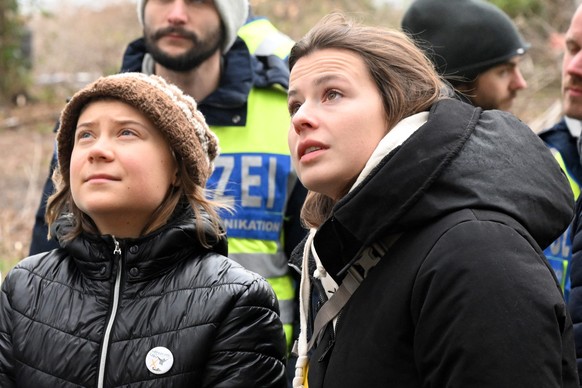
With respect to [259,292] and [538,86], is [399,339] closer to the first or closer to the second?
[259,292]

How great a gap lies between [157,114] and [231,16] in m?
1.46

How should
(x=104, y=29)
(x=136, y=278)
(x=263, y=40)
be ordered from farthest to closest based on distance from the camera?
(x=104, y=29)
(x=263, y=40)
(x=136, y=278)

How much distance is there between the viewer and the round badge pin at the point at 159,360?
8.43 feet

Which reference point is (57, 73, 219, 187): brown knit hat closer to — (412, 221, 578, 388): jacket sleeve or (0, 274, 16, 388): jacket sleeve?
(0, 274, 16, 388): jacket sleeve

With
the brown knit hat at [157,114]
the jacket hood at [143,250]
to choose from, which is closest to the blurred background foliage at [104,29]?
the brown knit hat at [157,114]

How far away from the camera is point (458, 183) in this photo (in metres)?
1.98

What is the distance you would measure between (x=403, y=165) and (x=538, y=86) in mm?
8824

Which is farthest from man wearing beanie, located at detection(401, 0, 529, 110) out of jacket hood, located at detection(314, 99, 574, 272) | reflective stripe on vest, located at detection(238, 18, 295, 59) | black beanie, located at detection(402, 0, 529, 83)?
jacket hood, located at detection(314, 99, 574, 272)

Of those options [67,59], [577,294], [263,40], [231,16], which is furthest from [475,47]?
[67,59]

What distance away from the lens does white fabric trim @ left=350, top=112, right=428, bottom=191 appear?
2.11m

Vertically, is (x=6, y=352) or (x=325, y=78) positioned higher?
(x=325, y=78)

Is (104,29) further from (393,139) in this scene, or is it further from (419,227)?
(419,227)

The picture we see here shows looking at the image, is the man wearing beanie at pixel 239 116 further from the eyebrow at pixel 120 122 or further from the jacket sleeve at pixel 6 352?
the jacket sleeve at pixel 6 352

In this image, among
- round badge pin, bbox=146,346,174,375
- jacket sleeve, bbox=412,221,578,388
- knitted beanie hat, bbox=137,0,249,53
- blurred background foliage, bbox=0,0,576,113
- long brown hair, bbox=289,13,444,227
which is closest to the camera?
jacket sleeve, bbox=412,221,578,388
